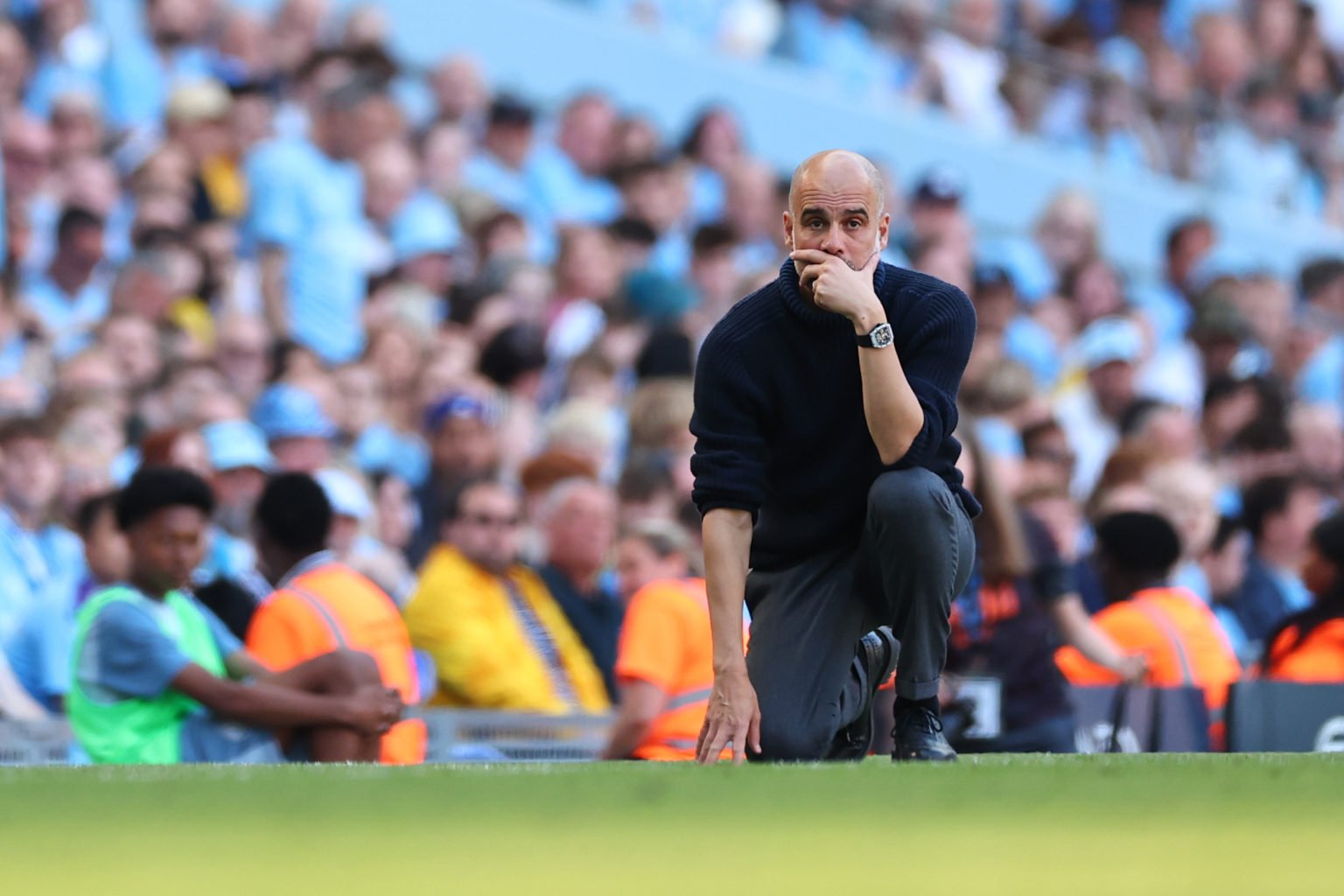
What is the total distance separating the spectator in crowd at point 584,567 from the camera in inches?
364

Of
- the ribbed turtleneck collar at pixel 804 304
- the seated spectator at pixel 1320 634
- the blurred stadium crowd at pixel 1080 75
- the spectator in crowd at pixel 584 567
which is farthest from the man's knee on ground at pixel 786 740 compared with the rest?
the blurred stadium crowd at pixel 1080 75

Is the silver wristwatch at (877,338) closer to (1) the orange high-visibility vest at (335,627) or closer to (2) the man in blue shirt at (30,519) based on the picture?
(1) the orange high-visibility vest at (335,627)

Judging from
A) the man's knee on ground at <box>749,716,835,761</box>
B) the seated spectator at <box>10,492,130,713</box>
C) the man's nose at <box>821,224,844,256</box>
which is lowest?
the seated spectator at <box>10,492,130,713</box>

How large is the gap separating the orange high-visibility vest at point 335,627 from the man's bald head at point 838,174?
92.2 inches

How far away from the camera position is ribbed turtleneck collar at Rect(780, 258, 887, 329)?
5.73m

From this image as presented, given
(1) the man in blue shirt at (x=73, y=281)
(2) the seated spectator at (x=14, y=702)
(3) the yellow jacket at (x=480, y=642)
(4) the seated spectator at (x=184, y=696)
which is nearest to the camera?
(4) the seated spectator at (x=184, y=696)

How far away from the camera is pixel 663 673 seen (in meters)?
7.29

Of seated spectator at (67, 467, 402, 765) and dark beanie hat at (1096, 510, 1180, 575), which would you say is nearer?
seated spectator at (67, 467, 402, 765)

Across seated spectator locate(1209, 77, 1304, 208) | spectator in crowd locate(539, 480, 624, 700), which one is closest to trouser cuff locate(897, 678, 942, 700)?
spectator in crowd locate(539, 480, 624, 700)

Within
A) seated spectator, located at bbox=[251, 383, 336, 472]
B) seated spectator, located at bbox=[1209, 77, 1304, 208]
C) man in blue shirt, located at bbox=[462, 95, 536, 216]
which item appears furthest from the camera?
seated spectator, located at bbox=[1209, 77, 1304, 208]

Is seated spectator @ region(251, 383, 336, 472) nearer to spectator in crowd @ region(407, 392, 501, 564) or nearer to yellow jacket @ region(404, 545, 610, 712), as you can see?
spectator in crowd @ region(407, 392, 501, 564)

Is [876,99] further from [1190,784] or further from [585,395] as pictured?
[1190,784]

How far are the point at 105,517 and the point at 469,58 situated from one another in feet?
23.8

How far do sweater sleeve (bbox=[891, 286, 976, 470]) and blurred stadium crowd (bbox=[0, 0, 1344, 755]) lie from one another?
1.86 meters
